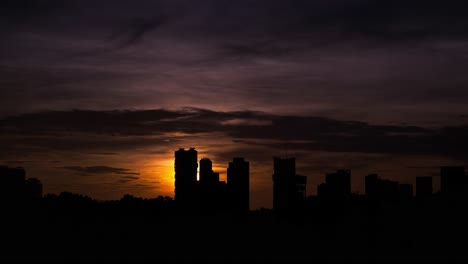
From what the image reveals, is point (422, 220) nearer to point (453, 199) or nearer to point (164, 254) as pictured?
point (453, 199)

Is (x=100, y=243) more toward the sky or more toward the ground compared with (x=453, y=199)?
more toward the ground

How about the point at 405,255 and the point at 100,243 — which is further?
the point at 100,243

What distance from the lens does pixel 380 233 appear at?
167 m

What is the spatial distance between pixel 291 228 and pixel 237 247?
21.2 metres

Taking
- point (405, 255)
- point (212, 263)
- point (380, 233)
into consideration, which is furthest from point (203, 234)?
point (405, 255)

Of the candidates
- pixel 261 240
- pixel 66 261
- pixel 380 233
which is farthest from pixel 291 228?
pixel 66 261

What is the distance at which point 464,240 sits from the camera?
482 ft

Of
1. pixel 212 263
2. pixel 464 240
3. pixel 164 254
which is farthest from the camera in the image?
pixel 164 254

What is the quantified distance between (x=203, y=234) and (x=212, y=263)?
35817 millimetres

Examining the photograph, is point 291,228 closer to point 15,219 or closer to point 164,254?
point 164,254

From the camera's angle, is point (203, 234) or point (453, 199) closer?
point (453, 199)

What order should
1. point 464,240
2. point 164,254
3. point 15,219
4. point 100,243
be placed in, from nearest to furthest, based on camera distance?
point 464,240 → point 164,254 → point 100,243 → point 15,219

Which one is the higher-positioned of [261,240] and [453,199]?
[453,199]

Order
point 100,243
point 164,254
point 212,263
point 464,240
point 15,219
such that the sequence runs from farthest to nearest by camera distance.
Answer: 1. point 15,219
2. point 100,243
3. point 164,254
4. point 212,263
5. point 464,240
